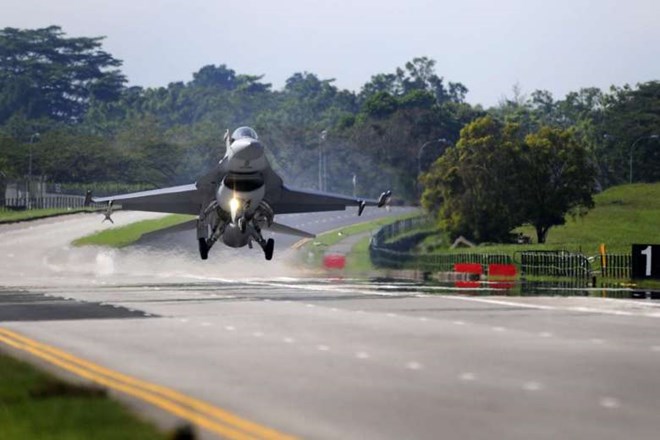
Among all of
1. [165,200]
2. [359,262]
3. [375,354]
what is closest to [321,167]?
[359,262]

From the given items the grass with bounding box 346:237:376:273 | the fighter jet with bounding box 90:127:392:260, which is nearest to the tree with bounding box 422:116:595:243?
the grass with bounding box 346:237:376:273

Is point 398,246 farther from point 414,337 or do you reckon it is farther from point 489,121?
point 414,337

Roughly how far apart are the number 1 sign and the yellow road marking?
31677 millimetres

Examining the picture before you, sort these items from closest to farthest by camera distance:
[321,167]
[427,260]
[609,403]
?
[609,403], [427,260], [321,167]

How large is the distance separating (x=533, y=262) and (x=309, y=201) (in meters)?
14.9

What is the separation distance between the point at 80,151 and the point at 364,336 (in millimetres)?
163437

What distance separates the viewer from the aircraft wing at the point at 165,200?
6150 cm

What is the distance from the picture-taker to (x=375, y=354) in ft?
81.5

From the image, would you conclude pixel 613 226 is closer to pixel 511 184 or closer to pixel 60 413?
pixel 511 184

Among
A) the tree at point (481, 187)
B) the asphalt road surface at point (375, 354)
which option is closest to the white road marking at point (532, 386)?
the asphalt road surface at point (375, 354)

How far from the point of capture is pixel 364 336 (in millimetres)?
29094

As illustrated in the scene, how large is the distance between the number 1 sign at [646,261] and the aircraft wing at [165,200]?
18.4m

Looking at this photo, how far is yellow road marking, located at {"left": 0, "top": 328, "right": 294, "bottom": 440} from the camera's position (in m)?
15.7

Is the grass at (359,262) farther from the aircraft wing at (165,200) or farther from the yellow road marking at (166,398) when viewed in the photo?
the yellow road marking at (166,398)
